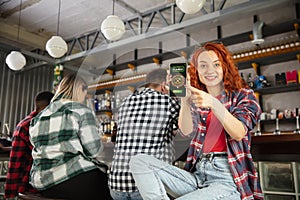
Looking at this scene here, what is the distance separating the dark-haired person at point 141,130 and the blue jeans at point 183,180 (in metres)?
0.11

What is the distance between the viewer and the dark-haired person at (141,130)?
0.99 meters

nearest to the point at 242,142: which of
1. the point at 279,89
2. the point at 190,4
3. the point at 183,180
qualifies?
the point at 183,180

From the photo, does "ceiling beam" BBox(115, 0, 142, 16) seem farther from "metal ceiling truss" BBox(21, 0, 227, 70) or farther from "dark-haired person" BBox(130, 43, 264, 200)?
"dark-haired person" BBox(130, 43, 264, 200)

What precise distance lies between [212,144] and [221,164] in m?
0.07

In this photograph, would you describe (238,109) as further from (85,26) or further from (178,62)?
(85,26)

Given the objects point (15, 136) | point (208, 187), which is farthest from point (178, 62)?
point (15, 136)

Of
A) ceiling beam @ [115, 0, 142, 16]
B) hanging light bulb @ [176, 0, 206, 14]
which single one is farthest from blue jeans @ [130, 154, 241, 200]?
ceiling beam @ [115, 0, 142, 16]

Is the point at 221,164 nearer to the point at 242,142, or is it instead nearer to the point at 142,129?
the point at 242,142

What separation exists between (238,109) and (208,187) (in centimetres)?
26

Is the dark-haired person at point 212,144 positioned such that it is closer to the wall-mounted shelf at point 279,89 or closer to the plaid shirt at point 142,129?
the plaid shirt at point 142,129

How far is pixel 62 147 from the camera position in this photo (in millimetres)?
1177

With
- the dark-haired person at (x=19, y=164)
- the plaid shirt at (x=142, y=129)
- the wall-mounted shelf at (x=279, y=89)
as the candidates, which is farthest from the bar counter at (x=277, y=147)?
the wall-mounted shelf at (x=279, y=89)

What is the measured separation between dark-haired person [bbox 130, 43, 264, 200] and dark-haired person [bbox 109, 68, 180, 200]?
10 centimetres

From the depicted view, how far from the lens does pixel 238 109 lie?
906 millimetres
